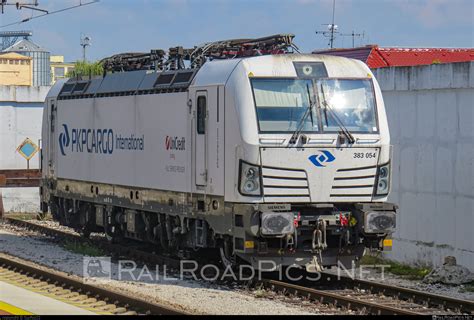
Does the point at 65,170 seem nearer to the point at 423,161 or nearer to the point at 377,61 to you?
the point at 423,161

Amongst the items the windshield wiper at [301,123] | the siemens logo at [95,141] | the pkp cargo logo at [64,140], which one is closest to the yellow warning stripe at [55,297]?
the siemens logo at [95,141]

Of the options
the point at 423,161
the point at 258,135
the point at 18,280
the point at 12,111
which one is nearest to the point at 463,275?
the point at 423,161

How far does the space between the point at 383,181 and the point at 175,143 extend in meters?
3.68

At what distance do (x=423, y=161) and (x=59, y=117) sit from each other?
9.08 meters

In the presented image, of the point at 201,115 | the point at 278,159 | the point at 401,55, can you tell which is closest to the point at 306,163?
the point at 278,159

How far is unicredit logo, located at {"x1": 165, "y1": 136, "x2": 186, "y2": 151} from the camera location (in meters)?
17.2

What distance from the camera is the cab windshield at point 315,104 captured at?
15.4 m

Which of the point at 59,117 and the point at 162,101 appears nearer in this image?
the point at 162,101

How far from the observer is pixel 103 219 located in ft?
70.6

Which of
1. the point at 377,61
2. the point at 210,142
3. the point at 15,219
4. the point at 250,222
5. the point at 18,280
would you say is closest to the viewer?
the point at 250,222

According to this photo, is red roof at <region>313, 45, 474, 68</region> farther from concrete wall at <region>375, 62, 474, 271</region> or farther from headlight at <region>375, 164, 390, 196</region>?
headlight at <region>375, 164, 390, 196</region>

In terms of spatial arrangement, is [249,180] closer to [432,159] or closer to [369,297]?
[369,297]

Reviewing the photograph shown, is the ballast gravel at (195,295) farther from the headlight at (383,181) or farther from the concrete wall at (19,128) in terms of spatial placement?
the concrete wall at (19,128)

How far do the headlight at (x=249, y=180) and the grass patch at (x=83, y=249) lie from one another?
6.36m
